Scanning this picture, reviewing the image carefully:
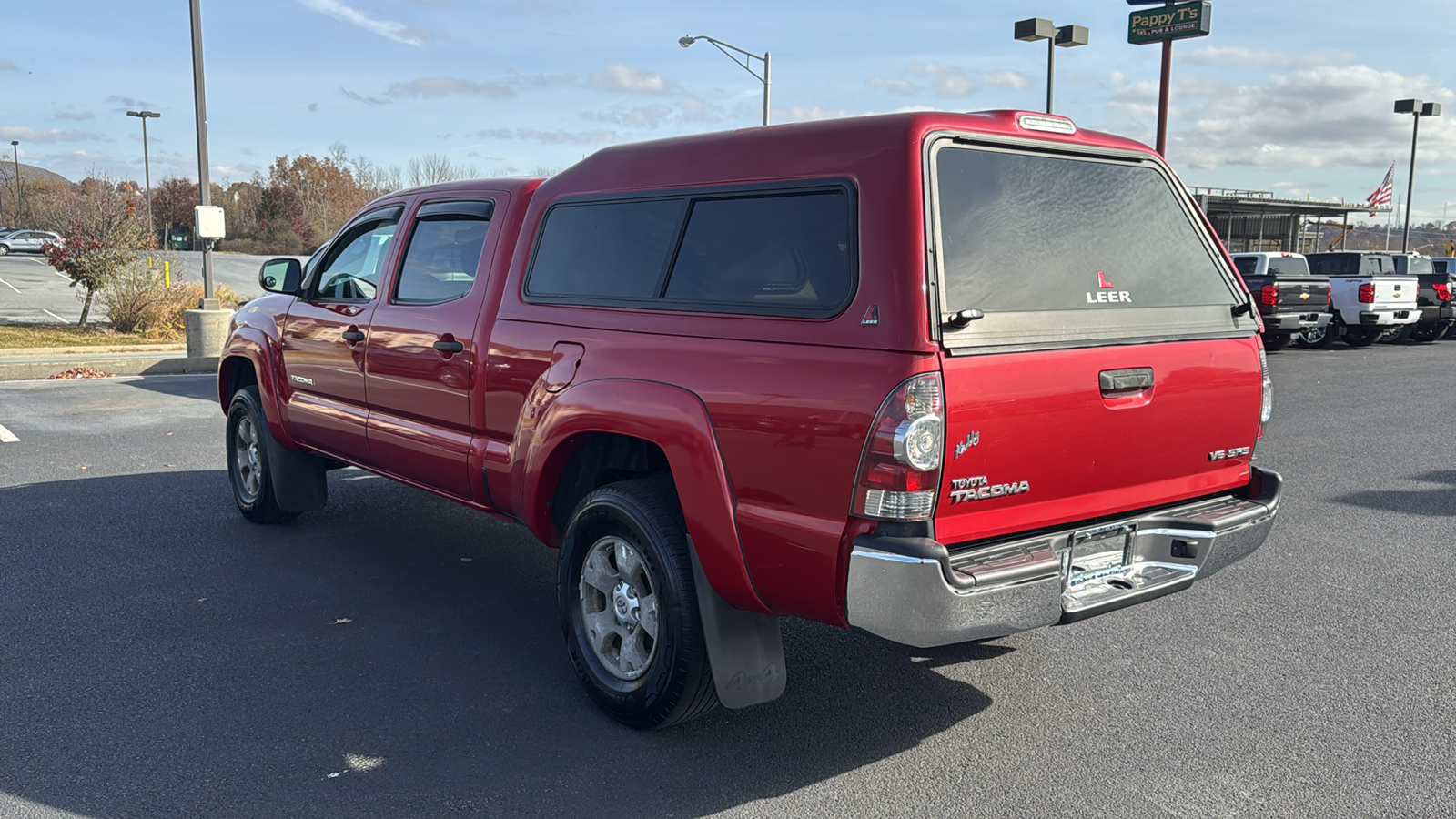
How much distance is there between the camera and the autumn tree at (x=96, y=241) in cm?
1752

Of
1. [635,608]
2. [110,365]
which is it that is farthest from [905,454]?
[110,365]

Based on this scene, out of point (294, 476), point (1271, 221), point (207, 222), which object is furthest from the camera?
point (1271, 221)

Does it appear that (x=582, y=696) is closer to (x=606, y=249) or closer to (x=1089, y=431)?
(x=606, y=249)

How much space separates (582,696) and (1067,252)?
2.36m

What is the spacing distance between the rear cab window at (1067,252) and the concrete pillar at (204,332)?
14013 millimetres

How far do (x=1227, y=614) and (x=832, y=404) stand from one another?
2.95m

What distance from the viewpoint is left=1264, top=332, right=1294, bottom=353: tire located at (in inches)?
805

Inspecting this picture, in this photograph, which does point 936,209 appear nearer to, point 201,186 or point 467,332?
point 467,332

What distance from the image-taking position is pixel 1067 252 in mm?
3557

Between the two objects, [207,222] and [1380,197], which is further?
[1380,197]

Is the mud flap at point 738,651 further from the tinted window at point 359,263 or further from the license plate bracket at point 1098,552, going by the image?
the tinted window at point 359,263

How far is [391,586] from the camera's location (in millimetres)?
5367

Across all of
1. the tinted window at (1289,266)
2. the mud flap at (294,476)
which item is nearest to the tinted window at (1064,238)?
the mud flap at (294,476)

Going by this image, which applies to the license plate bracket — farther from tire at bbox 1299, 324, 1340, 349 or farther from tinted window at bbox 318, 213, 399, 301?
tire at bbox 1299, 324, 1340, 349
